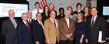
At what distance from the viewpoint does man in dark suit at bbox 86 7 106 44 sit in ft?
21.9

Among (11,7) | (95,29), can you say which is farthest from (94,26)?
(11,7)

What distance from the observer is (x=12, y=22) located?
6.49 metres

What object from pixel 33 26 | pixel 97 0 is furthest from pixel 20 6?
pixel 97 0

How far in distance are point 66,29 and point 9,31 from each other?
137 centimetres

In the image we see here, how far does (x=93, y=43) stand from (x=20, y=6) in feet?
8.61

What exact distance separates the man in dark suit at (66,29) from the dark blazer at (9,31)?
1.18 metres

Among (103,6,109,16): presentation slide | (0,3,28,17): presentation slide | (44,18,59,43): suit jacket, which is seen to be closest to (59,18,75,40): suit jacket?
(44,18,59,43): suit jacket

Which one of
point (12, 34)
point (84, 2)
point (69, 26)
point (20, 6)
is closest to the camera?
point (12, 34)

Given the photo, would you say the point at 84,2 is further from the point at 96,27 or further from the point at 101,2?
the point at 96,27

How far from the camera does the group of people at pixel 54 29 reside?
6.47 m

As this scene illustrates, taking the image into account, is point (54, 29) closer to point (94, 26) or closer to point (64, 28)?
point (64, 28)

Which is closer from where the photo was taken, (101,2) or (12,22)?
(12,22)

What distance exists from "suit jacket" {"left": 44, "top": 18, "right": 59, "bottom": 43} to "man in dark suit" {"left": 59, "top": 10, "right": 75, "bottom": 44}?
0.47ft

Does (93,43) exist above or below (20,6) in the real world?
below
